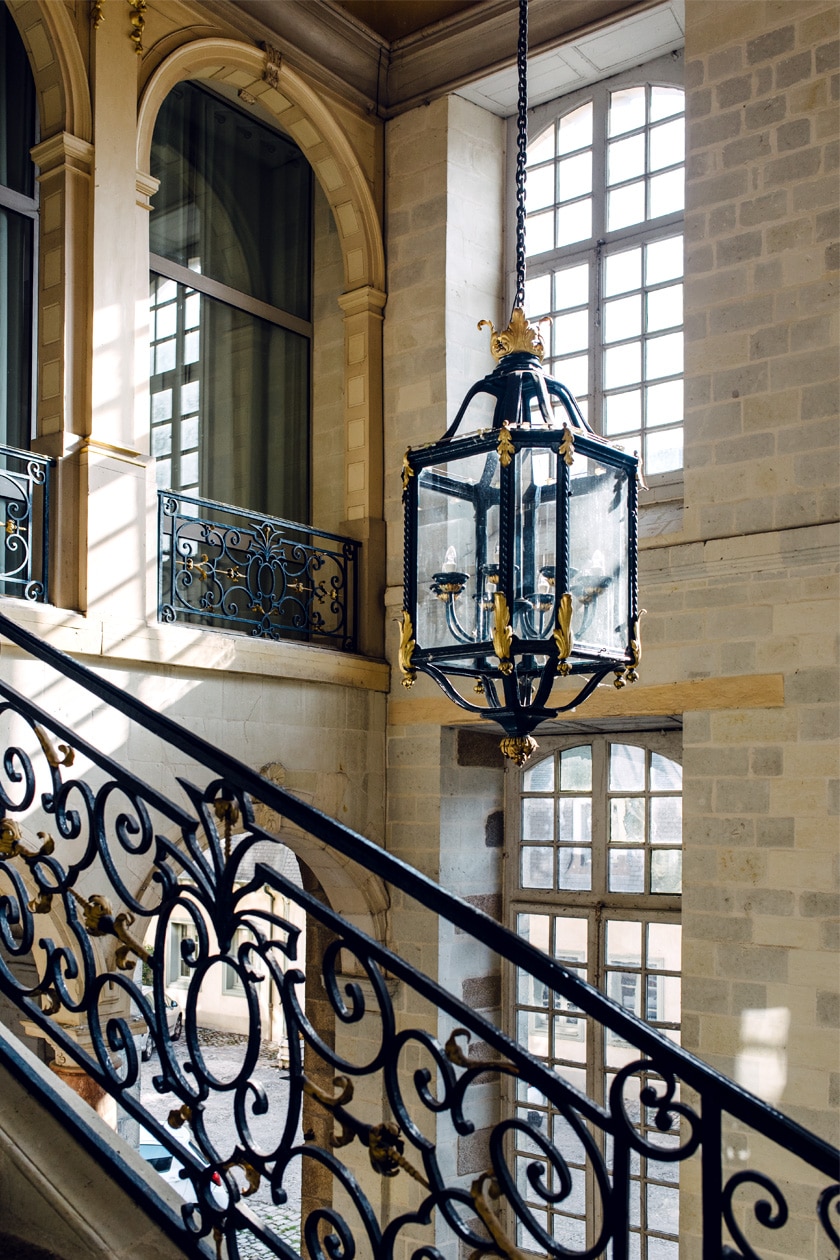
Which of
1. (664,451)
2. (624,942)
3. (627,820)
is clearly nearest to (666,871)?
(627,820)

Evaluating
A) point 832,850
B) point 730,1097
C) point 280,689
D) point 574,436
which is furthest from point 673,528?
point 730,1097

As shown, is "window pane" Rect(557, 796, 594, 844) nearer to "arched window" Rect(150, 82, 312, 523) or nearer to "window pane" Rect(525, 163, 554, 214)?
"arched window" Rect(150, 82, 312, 523)

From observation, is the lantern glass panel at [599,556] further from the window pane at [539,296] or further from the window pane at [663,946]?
the window pane at [539,296]

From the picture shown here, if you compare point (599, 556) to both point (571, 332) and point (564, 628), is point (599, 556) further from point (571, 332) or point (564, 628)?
point (571, 332)

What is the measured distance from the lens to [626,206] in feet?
22.8

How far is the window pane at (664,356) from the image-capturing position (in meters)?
6.66

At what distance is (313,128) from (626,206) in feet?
5.77

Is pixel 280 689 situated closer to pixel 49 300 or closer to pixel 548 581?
pixel 49 300

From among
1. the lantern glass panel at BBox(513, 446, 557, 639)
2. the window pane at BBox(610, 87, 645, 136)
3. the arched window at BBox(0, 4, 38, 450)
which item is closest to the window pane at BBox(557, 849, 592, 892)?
the arched window at BBox(0, 4, 38, 450)

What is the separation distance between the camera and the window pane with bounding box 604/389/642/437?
6777 mm

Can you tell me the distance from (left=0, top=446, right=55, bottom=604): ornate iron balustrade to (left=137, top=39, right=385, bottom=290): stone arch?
6.76 ft

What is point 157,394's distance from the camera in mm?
7520

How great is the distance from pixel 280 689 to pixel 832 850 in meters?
2.71

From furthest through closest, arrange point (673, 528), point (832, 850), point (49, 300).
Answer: point (673, 528) < point (49, 300) < point (832, 850)
